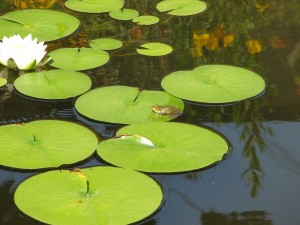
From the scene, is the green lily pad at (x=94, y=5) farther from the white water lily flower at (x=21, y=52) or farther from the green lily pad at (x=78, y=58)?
the white water lily flower at (x=21, y=52)

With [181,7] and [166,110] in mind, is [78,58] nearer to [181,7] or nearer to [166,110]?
[166,110]

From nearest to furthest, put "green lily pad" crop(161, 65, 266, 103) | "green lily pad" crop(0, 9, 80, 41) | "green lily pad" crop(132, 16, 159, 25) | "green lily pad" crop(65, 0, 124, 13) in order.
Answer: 1. "green lily pad" crop(161, 65, 266, 103)
2. "green lily pad" crop(0, 9, 80, 41)
3. "green lily pad" crop(132, 16, 159, 25)
4. "green lily pad" crop(65, 0, 124, 13)

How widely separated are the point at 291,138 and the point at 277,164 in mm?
159

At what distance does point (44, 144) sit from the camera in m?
1.84

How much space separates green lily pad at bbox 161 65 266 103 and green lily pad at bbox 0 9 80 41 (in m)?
0.66

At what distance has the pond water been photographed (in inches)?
63.8

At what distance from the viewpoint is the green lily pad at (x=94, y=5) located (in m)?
2.97

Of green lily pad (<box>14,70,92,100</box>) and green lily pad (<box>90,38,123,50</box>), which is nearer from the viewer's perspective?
green lily pad (<box>14,70,92,100</box>)

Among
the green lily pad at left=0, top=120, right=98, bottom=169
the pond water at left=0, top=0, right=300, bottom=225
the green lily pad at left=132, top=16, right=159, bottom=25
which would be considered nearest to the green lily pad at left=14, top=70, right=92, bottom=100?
the pond water at left=0, top=0, right=300, bottom=225

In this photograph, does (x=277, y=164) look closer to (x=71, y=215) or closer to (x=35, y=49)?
(x=71, y=215)

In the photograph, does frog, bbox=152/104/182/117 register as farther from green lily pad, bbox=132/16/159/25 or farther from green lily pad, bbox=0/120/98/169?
green lily pad, bbox=132/16/159/25

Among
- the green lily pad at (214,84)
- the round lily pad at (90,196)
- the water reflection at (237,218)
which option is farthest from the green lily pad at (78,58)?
the water reflection at (237,218)

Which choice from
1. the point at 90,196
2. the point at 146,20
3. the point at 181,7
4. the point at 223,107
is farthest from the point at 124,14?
the point at 90,196

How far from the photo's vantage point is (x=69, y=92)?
7.13 feet
